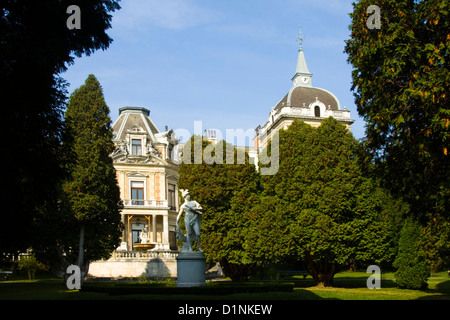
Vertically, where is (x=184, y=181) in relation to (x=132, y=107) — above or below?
below

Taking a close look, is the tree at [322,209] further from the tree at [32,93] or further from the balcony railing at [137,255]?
Result: the tree at [32,93]

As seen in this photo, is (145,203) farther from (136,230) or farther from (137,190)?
(136,230)

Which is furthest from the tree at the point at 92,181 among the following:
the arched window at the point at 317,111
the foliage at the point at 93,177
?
the arched window at the point at 317,111

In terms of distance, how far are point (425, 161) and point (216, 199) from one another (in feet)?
64.8

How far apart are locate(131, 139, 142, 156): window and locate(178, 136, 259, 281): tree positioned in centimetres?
1994

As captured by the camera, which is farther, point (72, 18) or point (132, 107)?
point (132, 107)

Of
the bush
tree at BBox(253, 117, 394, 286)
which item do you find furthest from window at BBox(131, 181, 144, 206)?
the bush

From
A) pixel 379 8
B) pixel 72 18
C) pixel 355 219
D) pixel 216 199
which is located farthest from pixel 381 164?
pixel 216 199

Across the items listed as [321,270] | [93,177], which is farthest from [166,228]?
[321,270]

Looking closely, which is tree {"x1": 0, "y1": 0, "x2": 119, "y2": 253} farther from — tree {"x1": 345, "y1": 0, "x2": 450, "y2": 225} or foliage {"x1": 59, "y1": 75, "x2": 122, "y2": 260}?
foliage {"x1": 59, "y1": 75, "x2": 122, "y2": 260}

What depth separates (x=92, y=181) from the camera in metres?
30.4
